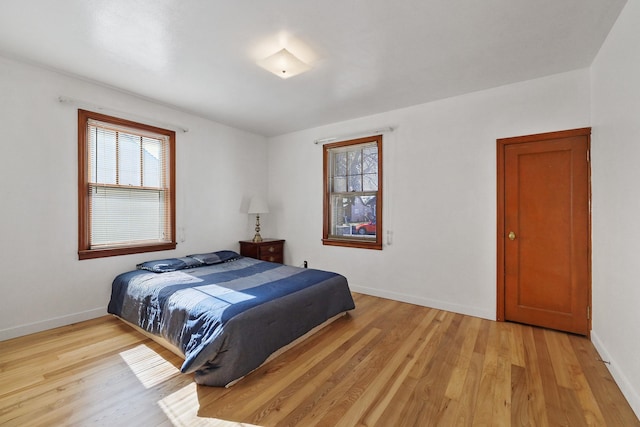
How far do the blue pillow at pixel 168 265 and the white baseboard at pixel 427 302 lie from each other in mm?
2218

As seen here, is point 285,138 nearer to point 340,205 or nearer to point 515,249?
point 340,205

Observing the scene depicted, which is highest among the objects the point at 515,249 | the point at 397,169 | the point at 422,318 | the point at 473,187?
the point at 397,169

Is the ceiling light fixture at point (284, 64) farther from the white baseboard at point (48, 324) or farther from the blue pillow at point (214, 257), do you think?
the white baseboard at point (48, 324)

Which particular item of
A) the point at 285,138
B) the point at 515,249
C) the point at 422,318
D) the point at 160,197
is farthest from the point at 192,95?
the point at 515,249

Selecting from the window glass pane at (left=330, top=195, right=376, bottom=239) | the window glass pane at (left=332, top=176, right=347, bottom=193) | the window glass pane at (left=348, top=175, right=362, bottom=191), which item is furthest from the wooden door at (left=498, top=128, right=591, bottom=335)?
the window glass pane at (left=332, top=176, right=347, bottom=193)

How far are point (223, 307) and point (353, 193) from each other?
2624mm

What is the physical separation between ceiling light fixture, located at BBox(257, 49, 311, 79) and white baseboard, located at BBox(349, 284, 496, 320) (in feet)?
9.59

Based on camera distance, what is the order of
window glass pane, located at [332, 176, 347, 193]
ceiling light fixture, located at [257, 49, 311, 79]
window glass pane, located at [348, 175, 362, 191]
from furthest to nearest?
window glass pane, located at [332, 176, 347, 193] → window glass pane, located at [348, 175, 362, 191] → ceiling light fixture, located at [257, 49, 311, 79]

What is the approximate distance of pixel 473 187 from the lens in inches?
125

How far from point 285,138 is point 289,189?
0.92 metres

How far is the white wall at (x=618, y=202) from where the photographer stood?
1699 millimetres

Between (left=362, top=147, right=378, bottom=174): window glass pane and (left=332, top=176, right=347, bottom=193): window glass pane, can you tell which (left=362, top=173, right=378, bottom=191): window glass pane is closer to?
(left=362, top=147, right=378, bottom=174): window glass pane

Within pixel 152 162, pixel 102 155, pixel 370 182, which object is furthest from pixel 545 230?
pixel 102 155

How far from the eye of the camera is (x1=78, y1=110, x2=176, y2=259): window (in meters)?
2.98
